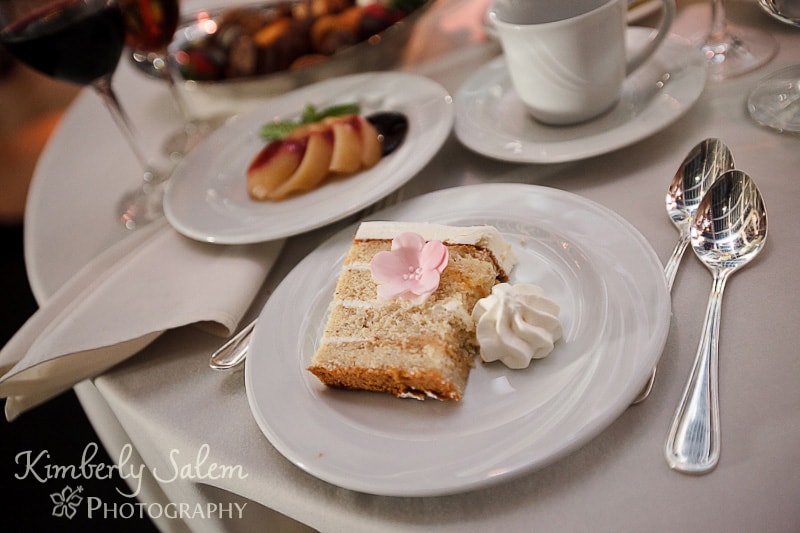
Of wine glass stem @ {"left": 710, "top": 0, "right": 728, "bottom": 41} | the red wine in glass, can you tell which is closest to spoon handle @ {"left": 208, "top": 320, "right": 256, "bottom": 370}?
the red wine in glass

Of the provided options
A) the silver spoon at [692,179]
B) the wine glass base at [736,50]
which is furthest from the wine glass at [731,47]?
the silver spoon at [692,179]

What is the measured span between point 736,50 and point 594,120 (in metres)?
0.33

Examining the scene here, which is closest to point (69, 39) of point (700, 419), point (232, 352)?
point (232, 352)

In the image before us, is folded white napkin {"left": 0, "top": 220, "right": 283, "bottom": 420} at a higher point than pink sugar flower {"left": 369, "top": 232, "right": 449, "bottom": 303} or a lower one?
lower

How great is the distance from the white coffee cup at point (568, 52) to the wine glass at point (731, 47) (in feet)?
0.52

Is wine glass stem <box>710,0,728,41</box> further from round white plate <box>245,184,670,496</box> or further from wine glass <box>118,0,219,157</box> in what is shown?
wine glass <box>118,0,219,157</box>

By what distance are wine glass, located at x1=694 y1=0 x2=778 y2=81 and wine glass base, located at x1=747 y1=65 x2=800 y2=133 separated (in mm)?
78

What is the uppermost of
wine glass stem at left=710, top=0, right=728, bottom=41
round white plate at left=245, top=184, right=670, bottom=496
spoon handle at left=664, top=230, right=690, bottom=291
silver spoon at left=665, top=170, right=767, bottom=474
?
round white plate at left=245, top=184, right=670, bottom=496

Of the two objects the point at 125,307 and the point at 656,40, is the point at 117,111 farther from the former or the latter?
the point at 656,40

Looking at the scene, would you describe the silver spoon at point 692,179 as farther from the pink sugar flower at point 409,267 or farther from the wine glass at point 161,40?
the wine glass at point 161,40

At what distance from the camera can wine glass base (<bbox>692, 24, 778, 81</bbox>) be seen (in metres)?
1.11

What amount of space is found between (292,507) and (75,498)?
1558mm

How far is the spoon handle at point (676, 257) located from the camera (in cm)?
76

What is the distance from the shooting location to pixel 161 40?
4.74ft
